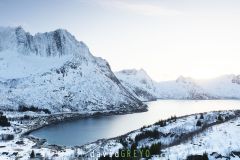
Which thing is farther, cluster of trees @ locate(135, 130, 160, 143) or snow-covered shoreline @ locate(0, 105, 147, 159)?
snow-covered shoreline @ locate(0, 105, 147, 159)

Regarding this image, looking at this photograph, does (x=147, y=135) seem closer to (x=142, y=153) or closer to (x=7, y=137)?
(x=142, y=153)

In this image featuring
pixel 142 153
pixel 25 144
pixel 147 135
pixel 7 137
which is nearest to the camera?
pixel 142 153

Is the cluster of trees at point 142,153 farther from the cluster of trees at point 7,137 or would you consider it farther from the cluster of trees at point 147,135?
the cluster of trees at point 7,137

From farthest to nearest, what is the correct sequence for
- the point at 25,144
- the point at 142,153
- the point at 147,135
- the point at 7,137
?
the point at 7,137 → the point at 25,144 → the point at 147,135 → the point at 142,153

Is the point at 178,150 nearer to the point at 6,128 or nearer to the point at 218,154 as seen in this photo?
the point at 218,154

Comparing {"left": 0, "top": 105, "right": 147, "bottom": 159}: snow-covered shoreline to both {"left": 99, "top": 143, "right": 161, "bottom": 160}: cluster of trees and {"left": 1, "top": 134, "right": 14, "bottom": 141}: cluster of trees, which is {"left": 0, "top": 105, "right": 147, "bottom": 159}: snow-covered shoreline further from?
{"left": 99, "top": 143, "right": 161, "bottom": 160}: cluster of trees

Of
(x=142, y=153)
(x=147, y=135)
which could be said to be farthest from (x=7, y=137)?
(x=142, y=153)

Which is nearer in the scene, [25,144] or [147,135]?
[147,135]

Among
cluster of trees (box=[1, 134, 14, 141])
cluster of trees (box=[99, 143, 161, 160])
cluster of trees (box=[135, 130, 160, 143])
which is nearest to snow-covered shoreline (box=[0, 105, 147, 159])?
cluster of trees (box=[1, 134, 14, 141])

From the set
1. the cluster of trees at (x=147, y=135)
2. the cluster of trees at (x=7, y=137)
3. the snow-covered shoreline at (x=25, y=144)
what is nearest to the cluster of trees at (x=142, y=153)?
the cluster of trees at (x=147, y=135)

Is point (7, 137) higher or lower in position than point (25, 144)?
higher

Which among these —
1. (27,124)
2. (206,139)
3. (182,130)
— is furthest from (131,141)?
(27,124)

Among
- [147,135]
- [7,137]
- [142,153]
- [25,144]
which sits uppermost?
[142,153]
